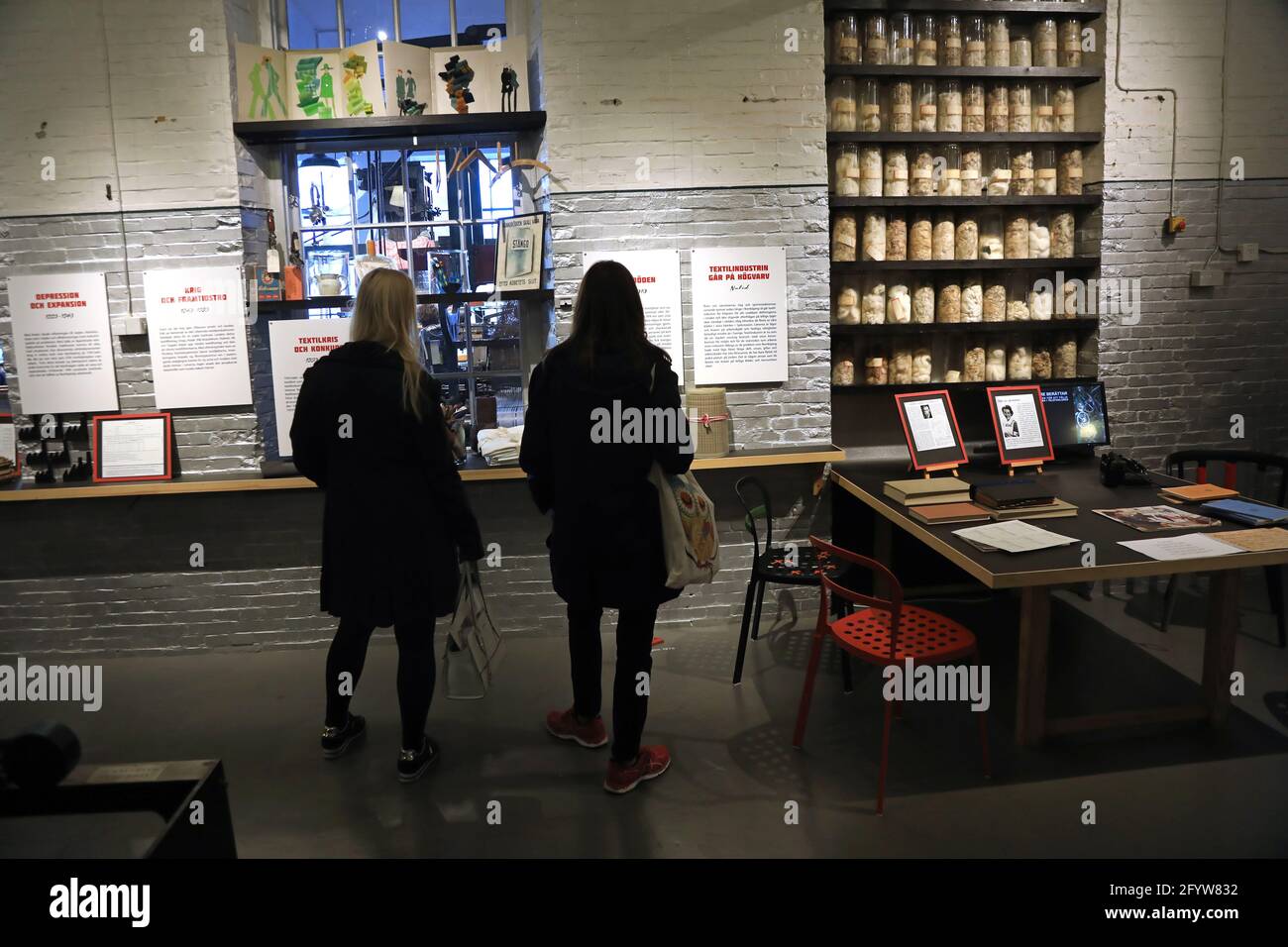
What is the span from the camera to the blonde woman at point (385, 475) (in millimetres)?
2809

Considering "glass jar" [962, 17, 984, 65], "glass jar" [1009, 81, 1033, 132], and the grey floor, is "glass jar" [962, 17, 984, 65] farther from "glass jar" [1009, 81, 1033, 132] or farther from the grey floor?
the grey floor

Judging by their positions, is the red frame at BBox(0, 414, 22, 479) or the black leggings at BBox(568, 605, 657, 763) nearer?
the black leggings at BBox(568, 605, 657, 763)

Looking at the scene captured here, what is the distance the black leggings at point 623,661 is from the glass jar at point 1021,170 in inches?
121

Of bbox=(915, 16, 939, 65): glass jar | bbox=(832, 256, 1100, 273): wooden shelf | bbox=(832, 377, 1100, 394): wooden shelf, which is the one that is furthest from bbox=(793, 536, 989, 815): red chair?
bbox=(915, 16, 939, 65): glass jar

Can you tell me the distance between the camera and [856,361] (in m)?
4.64

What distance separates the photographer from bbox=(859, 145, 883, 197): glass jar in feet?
14.4

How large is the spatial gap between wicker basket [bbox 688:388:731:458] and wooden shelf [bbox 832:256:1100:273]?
2.98 ft

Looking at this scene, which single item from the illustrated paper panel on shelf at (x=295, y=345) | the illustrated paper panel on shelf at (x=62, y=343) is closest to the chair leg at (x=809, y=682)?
the illustrated paper panel on shelf at (x=295, y=345)

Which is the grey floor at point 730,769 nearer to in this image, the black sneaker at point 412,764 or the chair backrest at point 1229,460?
the black sneaker at point 412,764

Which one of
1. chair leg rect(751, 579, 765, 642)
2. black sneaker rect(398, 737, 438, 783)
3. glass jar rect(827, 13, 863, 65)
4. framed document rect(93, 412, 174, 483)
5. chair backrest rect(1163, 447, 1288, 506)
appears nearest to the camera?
black sneaker rect(398, 737, 438, 783)
